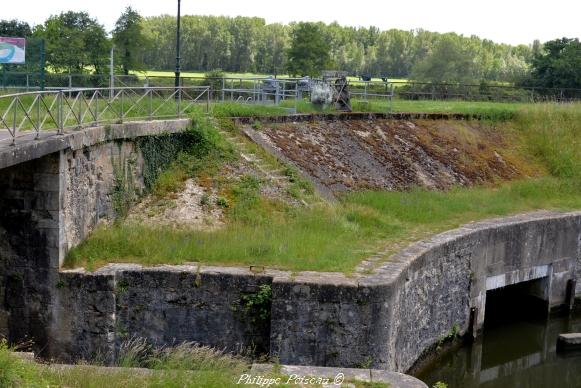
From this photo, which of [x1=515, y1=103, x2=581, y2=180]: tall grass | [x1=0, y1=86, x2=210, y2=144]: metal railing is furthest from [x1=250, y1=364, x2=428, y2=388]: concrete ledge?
[x1=515, y1=103, x2=581, y2=180]: tall grass

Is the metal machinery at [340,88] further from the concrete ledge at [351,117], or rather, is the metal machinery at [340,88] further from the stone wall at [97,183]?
the stone wall at [97,183]

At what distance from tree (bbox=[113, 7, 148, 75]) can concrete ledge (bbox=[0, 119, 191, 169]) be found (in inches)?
885

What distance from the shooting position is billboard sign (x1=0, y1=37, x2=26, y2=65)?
2244cm

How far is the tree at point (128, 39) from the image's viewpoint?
3966 cm

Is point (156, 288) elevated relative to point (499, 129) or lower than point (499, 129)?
lower

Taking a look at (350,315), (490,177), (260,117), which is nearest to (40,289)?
(350,315)

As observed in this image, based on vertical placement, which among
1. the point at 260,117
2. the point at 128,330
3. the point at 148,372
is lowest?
the point at 128,330

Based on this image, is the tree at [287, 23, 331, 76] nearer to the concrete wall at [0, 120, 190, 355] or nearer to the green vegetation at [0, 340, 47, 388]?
the concrete wall at [0, 120, 190, 355]

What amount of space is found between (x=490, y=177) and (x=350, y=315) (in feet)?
42.2

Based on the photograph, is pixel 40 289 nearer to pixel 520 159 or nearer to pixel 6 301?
pixel 6 301

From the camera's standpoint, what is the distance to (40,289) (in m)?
14.2

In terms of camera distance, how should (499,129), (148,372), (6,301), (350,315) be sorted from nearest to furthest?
(148,372) < (350,315) < (6,301) < (499,129)

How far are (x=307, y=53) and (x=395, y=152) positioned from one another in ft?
97.0

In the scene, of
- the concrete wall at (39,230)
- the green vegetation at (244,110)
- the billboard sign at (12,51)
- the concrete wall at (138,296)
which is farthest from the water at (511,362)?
the billboard sign at (12,51)
